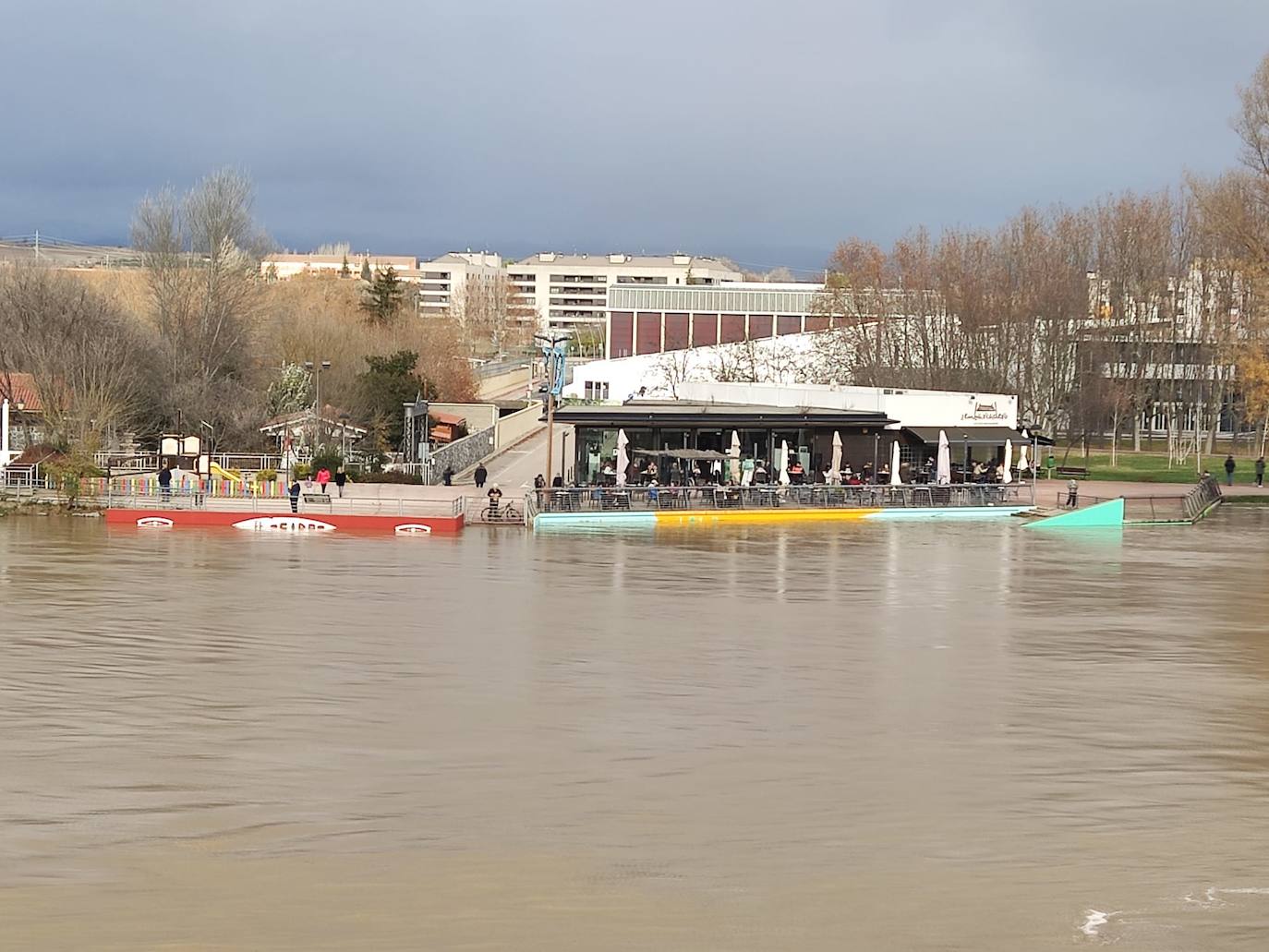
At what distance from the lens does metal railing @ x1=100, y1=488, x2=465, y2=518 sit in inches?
1971

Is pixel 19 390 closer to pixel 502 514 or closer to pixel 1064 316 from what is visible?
pixel 502 514

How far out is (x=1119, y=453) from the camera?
3590 inches

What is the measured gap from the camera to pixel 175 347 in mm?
73812

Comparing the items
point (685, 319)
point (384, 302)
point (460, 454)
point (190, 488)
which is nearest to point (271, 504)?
point (190, 488)

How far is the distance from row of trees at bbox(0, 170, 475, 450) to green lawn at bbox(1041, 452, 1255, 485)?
32504 mm

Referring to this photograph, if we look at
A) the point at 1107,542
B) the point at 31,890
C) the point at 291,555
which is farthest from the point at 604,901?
the point at 1107,542

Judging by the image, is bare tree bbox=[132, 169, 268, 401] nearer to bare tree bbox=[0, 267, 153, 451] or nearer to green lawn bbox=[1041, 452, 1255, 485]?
bare tree bbox=[0, 267, 153, 451]

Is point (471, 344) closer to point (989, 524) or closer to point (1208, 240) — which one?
point (1208, 240)

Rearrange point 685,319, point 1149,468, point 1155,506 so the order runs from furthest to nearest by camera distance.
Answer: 1. point 685,319
2. point 1149,468
3. point 1155,506

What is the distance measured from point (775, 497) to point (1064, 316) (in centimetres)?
3805

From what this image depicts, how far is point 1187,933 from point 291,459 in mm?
47485

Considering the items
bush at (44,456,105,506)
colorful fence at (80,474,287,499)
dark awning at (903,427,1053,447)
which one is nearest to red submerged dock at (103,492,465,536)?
colorful fence at (80,474,287,499)

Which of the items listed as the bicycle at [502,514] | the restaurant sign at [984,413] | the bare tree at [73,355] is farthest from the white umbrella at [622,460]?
the bare tree at [73,355]

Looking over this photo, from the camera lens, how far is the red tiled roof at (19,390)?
6631 cm
